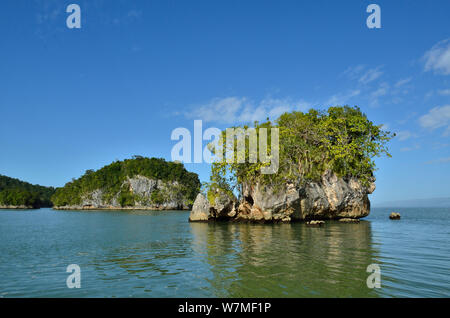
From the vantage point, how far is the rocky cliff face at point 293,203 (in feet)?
116

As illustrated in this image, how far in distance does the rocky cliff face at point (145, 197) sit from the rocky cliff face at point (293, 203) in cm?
8938

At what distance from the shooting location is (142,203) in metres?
130

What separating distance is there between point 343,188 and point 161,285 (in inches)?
1449

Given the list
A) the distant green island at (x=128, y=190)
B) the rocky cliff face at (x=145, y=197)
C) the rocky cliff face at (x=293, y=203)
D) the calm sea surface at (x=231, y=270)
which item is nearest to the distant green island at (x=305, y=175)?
the rocky cliff face at (x=293, y=203)

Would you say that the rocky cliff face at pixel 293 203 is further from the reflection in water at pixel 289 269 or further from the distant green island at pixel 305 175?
the reflection in water at pixel 289 269

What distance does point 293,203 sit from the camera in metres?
35.9

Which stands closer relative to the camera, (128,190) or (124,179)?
(128,190)

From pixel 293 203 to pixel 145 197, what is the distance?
105433mm

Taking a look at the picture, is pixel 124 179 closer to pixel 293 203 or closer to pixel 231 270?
pixel 293 203

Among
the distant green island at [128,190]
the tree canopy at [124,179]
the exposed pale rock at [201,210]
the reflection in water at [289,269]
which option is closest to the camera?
the reflection in water at [289,269]

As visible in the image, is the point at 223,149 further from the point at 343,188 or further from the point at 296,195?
the point at 343,188

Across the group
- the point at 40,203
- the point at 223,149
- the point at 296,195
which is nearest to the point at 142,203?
the point at 40,203

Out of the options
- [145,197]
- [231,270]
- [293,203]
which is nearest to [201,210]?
[293,203]
